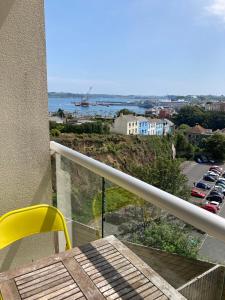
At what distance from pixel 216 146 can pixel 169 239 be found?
40.7 meters

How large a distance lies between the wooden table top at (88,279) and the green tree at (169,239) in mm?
106

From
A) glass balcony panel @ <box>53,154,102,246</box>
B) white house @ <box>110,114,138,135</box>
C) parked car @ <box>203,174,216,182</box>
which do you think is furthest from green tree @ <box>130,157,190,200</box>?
white house @ <box>110,114,138,135</box>

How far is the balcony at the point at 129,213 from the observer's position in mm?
1051

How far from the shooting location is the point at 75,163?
2047 millimetres

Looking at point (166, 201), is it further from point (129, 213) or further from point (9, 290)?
point (9, 290)

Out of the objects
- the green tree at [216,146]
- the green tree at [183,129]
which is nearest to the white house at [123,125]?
the green tree at [183,129]

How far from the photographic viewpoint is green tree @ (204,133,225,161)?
3844cm

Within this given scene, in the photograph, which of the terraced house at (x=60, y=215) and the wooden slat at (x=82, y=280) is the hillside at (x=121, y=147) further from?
the wooden slat at (x=82, y=280)

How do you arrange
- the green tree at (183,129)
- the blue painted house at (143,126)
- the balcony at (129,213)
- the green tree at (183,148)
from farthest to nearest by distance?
the green tree at (183,129), the blue painted house at (143,126), the green tree at (183,148), the balcony at (129,213)

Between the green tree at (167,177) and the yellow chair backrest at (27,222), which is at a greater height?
the yellow chair backrest at (27,222)

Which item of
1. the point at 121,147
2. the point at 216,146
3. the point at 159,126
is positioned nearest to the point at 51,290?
the point at 121,147

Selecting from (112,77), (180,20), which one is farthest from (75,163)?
(112,77)

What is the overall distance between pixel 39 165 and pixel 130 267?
1.21 metres

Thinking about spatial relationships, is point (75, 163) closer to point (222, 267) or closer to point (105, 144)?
point (222, 267)
